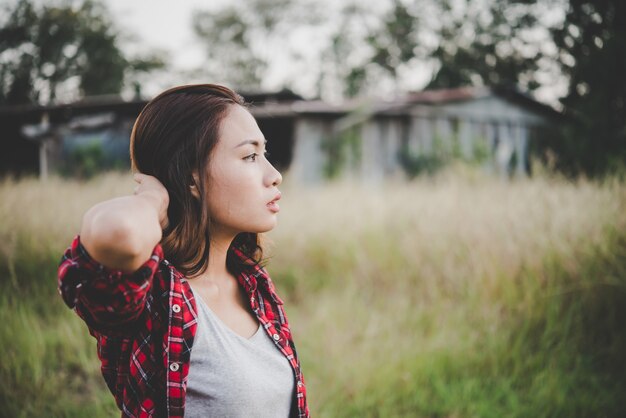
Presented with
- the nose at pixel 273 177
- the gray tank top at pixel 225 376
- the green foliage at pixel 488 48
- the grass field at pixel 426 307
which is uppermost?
the green foliage at pixel 488 48

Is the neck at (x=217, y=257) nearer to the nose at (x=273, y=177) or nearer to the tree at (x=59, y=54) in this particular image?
the nose at (x=273, y=177)

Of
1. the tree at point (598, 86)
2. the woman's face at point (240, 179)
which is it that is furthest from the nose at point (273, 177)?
the tree at point (598, 86)

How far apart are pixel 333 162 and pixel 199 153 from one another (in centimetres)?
1073

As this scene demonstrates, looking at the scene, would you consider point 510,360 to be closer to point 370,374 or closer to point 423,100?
point 370,374

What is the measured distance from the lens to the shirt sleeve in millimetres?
757

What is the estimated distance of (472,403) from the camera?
2.43m

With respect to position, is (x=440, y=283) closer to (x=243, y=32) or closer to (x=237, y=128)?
(x=237, y=128)

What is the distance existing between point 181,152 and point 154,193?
188mm

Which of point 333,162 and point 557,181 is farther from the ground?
point 557,181

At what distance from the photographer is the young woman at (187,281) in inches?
30.7

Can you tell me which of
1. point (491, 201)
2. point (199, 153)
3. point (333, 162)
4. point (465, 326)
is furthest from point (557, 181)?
point (333, 162)

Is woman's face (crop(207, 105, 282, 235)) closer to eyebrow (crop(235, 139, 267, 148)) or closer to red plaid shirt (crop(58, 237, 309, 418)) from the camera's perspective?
eyebrow (crop(235, 139, 267, 148))

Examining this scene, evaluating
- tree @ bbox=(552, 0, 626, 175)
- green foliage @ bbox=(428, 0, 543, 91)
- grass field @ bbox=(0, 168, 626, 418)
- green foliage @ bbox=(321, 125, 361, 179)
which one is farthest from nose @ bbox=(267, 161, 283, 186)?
green foliage @ bbox=(428, 0, 543, 91)

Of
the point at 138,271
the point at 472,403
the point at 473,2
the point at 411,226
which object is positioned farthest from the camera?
the point at 473,2
